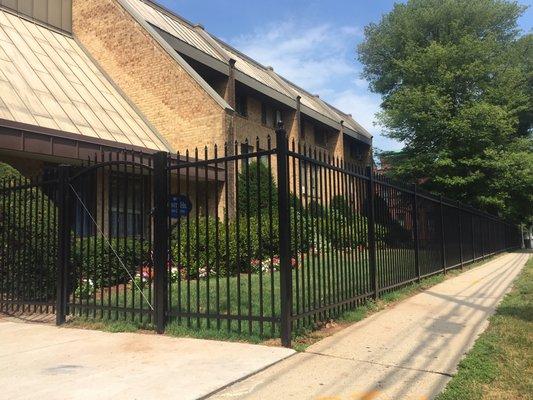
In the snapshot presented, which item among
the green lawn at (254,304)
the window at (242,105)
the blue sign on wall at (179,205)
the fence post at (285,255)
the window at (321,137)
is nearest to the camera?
the fence post at (285,255)

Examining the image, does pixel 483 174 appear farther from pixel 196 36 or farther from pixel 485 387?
pixel 485 387

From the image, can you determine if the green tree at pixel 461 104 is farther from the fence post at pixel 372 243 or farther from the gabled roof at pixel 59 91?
the fence post at pixel 372 243

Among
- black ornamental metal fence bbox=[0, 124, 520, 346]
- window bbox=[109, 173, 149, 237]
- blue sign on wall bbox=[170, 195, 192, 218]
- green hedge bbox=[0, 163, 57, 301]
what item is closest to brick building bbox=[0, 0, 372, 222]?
green hedge bbox=[0, 163, 57, 301]

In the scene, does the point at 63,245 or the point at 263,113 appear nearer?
the point at 63,245

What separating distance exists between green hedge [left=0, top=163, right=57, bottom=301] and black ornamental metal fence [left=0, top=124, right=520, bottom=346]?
0.02 metres

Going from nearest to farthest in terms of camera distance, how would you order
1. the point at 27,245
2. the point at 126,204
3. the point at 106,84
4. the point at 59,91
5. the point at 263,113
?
the point at 126,204 → the point at 27,245 → the point at 59,91 → the point at 106,84 → the point at 263,113

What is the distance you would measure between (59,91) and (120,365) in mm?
11976

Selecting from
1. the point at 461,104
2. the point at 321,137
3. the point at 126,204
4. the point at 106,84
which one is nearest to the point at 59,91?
the point at 106,84

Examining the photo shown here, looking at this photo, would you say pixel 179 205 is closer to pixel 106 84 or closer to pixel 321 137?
pixel 106 84

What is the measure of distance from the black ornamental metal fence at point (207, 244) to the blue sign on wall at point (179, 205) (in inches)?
0.6

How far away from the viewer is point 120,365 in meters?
5.18

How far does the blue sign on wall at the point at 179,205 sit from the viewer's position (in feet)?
22.0

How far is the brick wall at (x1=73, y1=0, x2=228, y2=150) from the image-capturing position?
1669 cm

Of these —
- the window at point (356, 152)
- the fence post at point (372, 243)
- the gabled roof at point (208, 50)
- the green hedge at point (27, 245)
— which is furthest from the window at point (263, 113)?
the green hedge at point (27, 245)
